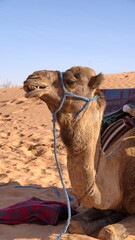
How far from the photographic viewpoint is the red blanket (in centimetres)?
361

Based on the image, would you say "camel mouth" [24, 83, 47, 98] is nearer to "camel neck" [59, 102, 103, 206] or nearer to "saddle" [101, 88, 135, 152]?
"camel neck" [59, 102, 103, 206]

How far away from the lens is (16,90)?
18656 mm

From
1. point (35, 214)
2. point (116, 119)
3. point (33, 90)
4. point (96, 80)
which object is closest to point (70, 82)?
point (96, 80)

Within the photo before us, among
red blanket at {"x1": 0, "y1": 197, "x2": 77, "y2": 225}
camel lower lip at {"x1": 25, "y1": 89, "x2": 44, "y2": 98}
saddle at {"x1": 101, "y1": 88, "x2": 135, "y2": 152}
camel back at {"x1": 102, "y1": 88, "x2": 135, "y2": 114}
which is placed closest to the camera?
camel lower lip at {"x1": 25, "y1": 89, "x2": 44, "y2": 98}

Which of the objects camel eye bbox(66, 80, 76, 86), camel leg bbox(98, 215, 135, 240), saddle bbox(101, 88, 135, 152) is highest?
camel eye bbox(66, 80, 76, 86)

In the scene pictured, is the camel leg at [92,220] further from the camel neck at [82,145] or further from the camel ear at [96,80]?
the camel ear at [96,80]

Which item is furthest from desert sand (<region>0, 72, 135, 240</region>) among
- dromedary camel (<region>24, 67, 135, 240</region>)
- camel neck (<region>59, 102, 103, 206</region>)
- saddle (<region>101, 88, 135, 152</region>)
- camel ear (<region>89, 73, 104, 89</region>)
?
camel ear (<region>89, 73, 104, 89</region>)

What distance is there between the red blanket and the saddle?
1.11m

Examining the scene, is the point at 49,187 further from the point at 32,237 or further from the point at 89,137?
the point at 89,137

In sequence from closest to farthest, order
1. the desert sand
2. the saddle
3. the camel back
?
the desert sand
the saddle
the camel back

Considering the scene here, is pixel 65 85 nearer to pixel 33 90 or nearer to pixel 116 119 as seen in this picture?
pixel 33 90

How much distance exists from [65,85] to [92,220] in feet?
4.89

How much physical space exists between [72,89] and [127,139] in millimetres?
1260

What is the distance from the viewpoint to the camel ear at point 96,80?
275cm
